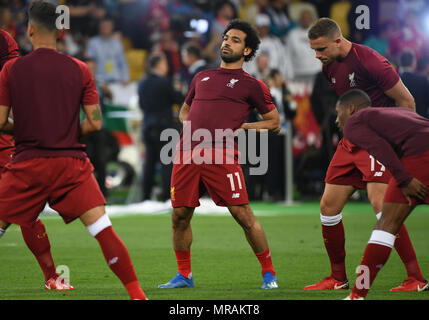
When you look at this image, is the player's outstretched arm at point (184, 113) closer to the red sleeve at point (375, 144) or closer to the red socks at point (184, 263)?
the red socks at point (184, 263)

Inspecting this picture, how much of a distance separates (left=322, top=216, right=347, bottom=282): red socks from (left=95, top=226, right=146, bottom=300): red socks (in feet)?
7.76

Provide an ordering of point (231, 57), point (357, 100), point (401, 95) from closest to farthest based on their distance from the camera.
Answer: point (357, 100) → point (401, 95) → point (231, 57)

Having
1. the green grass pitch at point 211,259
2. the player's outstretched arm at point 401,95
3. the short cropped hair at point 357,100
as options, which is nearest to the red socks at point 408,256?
the green grass pitch at point 211,259

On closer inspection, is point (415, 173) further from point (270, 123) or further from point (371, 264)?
point (270, 123)

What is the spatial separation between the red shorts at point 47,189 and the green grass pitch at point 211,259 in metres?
1.13

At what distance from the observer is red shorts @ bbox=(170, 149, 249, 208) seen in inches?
316

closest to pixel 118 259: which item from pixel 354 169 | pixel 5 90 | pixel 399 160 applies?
pixel 5 90

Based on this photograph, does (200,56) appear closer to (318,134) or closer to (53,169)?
(318,134)

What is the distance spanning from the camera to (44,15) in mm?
6555

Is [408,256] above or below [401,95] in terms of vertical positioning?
below

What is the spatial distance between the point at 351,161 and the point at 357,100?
27.9 inches

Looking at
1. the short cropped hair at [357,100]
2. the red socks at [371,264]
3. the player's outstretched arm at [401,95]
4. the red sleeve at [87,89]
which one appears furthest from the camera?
the player's outstretched arm at [401,95]

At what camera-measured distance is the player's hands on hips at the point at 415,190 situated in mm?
6523

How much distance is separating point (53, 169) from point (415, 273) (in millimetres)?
3465
